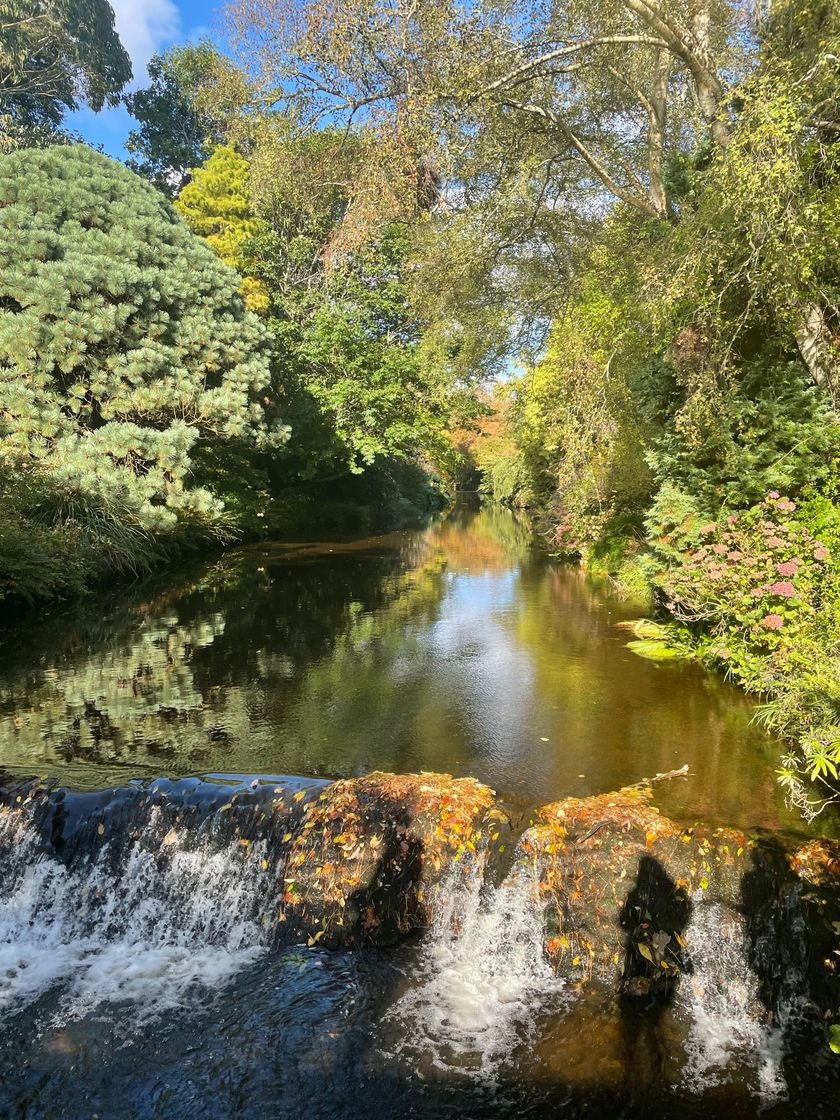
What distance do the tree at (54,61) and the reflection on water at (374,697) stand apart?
994 inches

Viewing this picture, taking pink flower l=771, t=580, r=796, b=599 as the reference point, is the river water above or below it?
below

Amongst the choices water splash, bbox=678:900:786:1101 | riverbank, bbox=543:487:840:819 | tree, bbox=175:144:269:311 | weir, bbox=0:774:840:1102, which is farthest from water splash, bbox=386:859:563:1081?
tree, bbox=175:144:269:311

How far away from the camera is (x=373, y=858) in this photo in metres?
5.04

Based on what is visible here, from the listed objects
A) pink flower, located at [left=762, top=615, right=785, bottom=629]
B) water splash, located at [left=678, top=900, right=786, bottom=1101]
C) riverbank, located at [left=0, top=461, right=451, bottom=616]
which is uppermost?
riverbank, located at [left=0, top=461, right=451, bottom=616]

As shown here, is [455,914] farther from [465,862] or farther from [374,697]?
[374,697]

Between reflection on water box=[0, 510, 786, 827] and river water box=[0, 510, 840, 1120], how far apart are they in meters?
0.04

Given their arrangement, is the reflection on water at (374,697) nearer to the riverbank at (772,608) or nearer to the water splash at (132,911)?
the riverbank at (772,608)

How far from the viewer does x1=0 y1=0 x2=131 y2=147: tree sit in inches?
1095

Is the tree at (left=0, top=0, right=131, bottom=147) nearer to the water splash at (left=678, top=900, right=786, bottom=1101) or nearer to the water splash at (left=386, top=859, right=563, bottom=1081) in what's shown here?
the water splash at (left=386, top=859, right=563, bottom=1081)

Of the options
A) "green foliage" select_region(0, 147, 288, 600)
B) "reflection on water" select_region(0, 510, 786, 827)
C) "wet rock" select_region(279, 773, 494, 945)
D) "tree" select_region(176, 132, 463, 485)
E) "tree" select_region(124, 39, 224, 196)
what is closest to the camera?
"wet rock" select_region(279, 773, 494, 945)

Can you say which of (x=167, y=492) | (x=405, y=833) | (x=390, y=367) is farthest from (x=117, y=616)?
(x=390, y=367)

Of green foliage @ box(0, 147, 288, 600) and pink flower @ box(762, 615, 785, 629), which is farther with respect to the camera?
green foliage @ box(0, 147, 288, 600)

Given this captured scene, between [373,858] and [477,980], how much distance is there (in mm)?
1044

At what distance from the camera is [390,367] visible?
23234 millimetres
